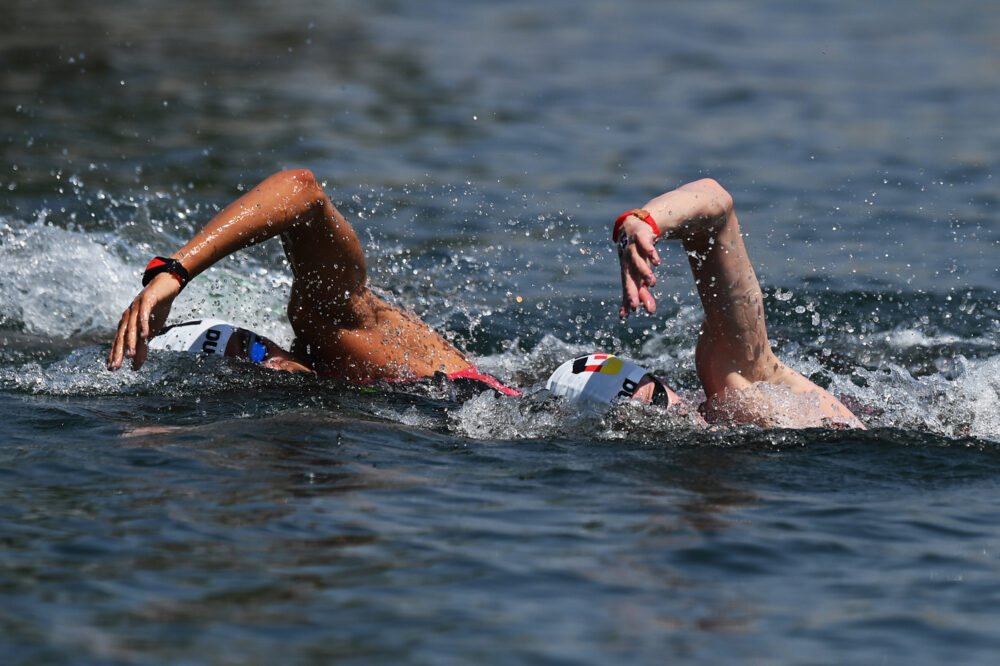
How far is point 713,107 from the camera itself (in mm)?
16891

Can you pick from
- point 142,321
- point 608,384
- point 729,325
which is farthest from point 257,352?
point 729,325

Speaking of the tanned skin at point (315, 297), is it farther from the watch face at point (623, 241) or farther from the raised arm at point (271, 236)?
the watch face at point (623, 241)

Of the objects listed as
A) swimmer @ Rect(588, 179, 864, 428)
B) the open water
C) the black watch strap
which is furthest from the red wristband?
the black watch strap

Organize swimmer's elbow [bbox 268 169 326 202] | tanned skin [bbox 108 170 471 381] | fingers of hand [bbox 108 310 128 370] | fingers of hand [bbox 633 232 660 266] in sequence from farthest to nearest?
swimmer's elbow [bbox 268 169 326 202]
tanned skin [bbox 108 170 471 381]
fingers of hand [bbox 108 310 128 370]
fingers of hand [bbox 633 232 660 266]

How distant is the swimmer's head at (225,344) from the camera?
6816 mm

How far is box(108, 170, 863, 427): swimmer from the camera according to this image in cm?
530

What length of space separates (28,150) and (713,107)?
8.06 metres

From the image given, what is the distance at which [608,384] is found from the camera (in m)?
6.15

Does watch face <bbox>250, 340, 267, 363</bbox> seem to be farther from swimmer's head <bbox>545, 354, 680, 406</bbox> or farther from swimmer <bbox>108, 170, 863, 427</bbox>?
swimmer's head <bbox>545, 354, 680, 406</bbox>

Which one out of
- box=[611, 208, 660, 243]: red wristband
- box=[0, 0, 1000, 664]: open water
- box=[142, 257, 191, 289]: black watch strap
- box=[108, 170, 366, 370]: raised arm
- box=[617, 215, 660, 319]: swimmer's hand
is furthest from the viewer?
box=[142, 257, 191, 289]: black watch strap

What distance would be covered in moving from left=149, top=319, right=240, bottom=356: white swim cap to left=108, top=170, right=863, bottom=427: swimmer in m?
0.32

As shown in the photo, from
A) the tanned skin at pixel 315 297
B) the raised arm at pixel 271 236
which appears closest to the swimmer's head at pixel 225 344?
the tanned skin at pixel 315 297

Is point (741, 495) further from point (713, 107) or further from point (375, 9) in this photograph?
point (375, 9)

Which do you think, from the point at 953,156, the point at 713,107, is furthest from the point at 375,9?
the point at 953,156
